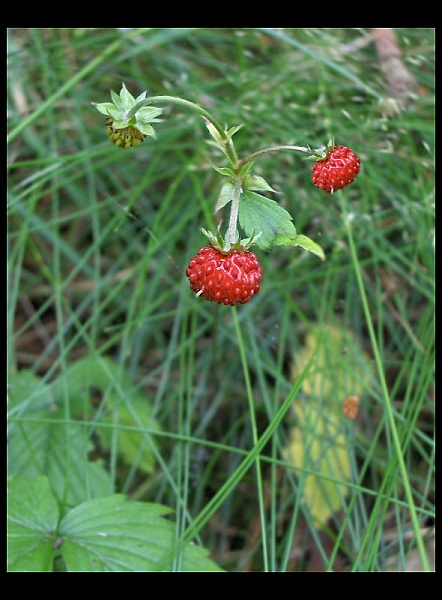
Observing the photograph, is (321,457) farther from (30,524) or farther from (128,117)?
(128,117)

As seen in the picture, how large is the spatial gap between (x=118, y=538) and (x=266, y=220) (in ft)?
1.86

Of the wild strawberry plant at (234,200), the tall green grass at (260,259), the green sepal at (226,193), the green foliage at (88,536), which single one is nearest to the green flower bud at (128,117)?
the wild strawberry plant at (234,200)

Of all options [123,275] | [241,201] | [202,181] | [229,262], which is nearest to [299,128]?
[202,181]

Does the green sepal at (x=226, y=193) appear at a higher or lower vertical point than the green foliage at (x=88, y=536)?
higher

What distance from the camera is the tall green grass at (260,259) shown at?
1282 mm

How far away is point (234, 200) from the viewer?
0.74 metres

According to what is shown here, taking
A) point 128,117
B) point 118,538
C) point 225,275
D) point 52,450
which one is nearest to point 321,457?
point 118,538

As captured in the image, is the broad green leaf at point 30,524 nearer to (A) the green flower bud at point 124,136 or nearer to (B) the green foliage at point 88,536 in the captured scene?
(B) the green foliage at point 88,536

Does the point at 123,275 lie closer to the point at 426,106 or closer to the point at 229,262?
the point at 426,106

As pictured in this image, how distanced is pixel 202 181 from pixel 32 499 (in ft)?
2.78

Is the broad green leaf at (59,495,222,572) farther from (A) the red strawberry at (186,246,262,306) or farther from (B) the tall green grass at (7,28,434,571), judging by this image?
(A) the red strawberry at (186,246,262,306)

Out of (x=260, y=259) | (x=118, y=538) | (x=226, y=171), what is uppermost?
(x=226, y=171)

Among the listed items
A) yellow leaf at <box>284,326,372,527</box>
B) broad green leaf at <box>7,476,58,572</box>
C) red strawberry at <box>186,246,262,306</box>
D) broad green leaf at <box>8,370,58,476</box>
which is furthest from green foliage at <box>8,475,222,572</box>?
red strawberry at <box>186,246,262,306</box>

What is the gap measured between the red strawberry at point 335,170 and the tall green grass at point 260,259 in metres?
0.42
